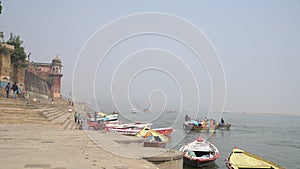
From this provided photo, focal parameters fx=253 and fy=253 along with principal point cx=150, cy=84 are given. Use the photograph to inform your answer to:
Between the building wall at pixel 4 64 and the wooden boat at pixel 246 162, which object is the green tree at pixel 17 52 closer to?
the building wall at pixel 4 64

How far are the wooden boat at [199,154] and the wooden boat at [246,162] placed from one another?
1.59 m

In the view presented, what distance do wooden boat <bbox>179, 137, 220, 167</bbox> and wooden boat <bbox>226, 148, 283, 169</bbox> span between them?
1586 millimetres

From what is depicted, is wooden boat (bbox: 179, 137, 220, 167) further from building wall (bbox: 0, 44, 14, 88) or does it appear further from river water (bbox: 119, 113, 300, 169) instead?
building wall (bbox: 0, 44, 14, 88)

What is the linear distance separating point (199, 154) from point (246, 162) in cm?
333

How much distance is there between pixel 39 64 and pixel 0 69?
3504cm

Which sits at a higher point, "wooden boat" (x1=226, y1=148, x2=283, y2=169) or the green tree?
the green tree

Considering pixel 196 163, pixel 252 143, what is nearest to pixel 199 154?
pixel 196 163

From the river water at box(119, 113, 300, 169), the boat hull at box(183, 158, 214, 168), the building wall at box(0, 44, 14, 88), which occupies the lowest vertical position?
the river water at box(119, 113, 300, 169)

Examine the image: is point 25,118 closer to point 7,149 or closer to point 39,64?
point 7,149

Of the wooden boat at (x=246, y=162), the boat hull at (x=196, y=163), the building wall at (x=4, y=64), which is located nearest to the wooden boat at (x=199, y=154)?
the boat hull at (x=196, y=163)

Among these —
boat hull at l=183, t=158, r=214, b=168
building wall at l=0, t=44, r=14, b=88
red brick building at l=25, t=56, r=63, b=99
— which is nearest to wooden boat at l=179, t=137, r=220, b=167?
boat hull at l=183, t=158, r=214, b=168

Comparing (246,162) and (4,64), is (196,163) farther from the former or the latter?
(4,64)

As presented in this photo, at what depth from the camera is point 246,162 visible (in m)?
13.0

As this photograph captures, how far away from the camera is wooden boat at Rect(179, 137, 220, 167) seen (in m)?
14.7
